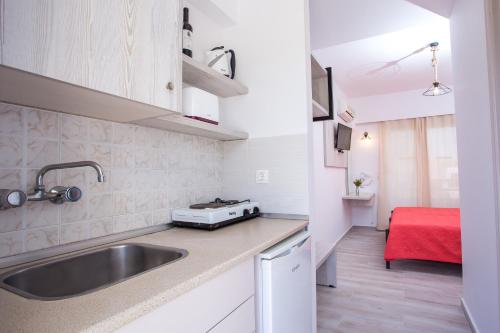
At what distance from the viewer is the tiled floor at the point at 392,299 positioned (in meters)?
2.05

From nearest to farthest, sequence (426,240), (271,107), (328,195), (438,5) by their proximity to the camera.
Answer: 1. (271,107)
2. (438,5)
3. (426,240)
4. (328,195)

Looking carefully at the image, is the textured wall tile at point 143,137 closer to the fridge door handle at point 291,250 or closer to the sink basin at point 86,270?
the sink basin at point 86,270

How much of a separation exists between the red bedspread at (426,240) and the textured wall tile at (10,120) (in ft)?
11.5

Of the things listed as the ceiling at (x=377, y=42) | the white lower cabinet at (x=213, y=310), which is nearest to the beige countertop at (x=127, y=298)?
the white lower cabinet at (x=213, y=310)

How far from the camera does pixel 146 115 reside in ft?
3.77

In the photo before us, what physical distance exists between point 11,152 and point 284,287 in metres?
1.17

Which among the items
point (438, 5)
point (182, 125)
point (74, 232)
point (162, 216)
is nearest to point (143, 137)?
point (182, 125)

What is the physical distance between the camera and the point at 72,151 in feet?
3.54

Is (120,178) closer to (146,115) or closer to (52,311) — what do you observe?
(146,115)

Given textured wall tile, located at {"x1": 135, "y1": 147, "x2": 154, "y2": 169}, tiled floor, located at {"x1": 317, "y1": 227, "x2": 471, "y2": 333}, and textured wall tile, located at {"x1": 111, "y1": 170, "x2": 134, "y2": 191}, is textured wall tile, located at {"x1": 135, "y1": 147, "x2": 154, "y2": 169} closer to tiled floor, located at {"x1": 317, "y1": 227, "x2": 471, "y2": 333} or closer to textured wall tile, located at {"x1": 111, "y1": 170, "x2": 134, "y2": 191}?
textured wall tile, located at {"x1": 111, "y1": 170, "x2": 134, "y2": 191}

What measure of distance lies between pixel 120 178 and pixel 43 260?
44 centimetres

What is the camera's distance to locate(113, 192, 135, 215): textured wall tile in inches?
48.7

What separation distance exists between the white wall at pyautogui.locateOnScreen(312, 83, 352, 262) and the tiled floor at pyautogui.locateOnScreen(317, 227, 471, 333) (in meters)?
0.50

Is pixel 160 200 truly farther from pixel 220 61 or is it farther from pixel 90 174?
pixel 220 61
